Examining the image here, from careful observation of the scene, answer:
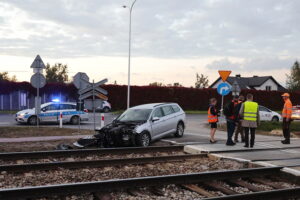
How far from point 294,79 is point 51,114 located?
66.5 meters

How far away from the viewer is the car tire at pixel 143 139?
511 inches

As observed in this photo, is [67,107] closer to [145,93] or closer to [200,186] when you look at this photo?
[200,186]

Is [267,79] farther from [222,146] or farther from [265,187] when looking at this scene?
[265,187]

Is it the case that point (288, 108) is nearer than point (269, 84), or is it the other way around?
point (288, 108)

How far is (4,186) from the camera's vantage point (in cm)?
732

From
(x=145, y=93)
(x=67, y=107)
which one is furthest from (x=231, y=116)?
(x=145, y=93)

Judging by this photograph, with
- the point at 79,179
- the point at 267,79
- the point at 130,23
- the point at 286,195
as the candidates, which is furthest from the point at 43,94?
the point at 267,79

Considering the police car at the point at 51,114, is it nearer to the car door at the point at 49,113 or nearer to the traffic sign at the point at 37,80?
the car door at the point at 49,113

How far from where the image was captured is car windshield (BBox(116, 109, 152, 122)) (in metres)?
13.8

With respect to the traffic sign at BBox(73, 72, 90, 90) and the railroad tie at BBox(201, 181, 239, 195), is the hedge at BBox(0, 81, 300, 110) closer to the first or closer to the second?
the traffic sign at BBox(73, 72, 90, 90)

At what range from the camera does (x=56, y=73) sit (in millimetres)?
85938

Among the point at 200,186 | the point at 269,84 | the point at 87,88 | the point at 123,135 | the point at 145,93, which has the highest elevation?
the point at 269,84

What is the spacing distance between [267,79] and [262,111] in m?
53.6

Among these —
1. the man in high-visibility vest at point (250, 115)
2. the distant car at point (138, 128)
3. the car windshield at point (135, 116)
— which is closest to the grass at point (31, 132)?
the car windshield at point (135, 116)
